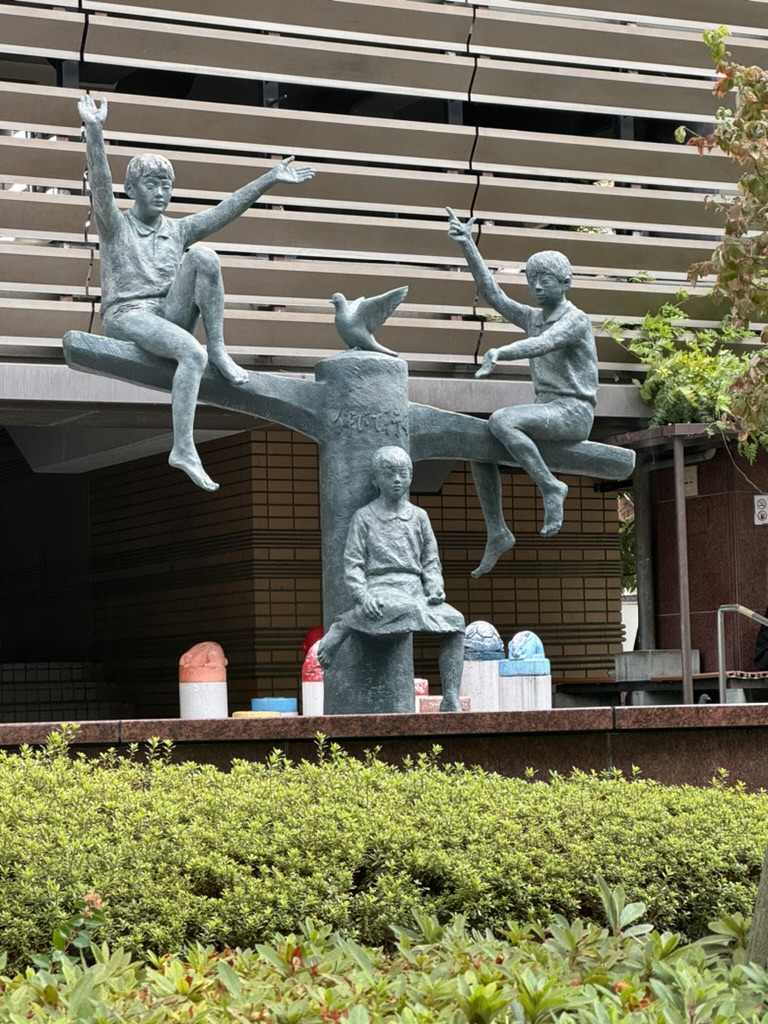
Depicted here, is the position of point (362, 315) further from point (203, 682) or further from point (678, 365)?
point (678, 365)

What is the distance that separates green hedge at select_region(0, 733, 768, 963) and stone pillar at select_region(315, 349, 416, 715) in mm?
2931

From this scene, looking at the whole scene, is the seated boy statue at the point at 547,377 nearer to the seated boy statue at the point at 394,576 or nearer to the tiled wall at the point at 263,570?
the seated boy statue at the point at 394,576

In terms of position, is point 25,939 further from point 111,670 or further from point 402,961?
point 111,670

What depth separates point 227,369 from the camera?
9.16 metres

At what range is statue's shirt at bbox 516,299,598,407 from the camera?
9.91m

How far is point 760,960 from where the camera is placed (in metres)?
4.06

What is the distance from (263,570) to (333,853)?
40.6 feet

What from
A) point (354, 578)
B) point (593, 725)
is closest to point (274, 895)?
point (593, 725)

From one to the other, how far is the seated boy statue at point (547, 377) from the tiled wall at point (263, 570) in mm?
7462

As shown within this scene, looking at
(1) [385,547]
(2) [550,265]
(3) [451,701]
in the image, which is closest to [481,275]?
(2) [550,265]

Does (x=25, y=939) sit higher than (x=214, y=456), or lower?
lower

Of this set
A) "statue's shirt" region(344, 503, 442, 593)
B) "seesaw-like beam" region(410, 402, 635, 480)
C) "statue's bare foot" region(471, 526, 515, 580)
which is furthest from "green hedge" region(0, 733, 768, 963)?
"statue's bare foot" region(471, 526, 515, 580)

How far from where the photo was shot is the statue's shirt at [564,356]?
9.91m

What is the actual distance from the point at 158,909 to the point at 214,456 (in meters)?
13.2
